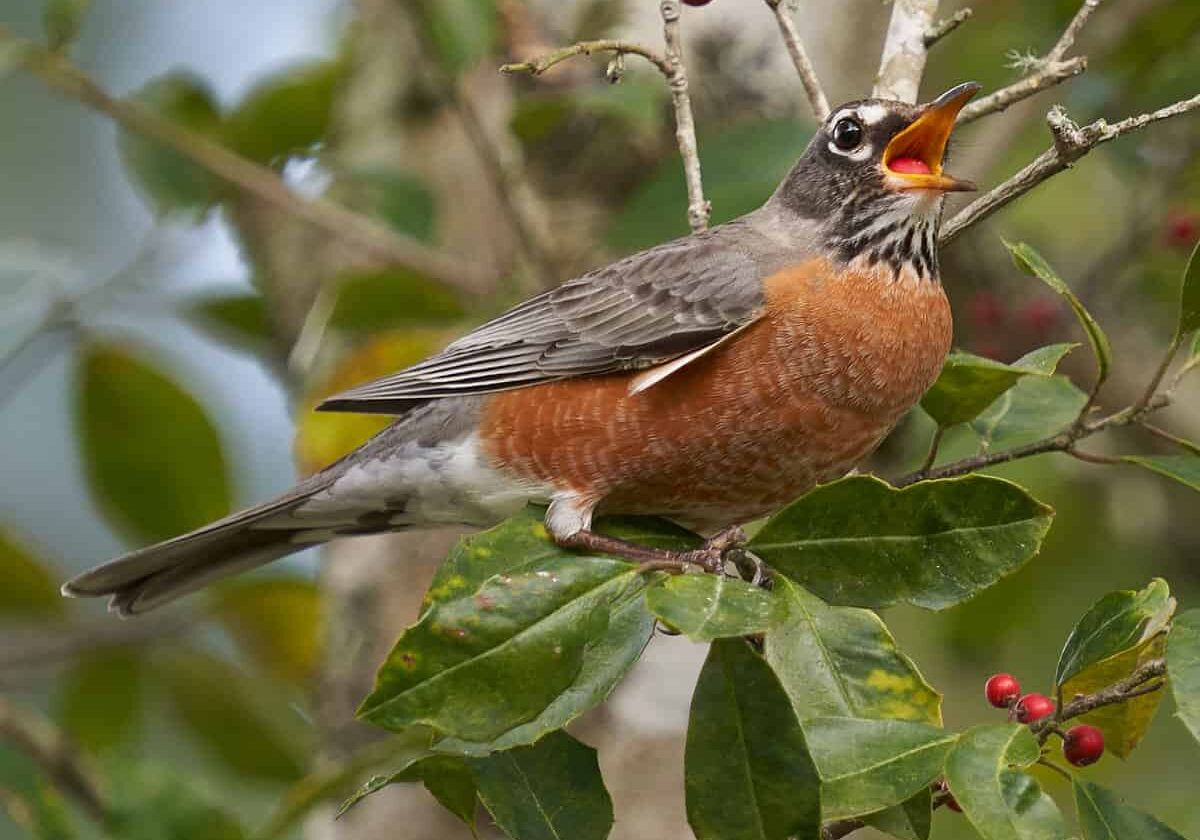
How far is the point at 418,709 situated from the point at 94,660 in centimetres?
300

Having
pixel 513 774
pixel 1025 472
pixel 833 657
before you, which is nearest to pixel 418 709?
pixel 513 774

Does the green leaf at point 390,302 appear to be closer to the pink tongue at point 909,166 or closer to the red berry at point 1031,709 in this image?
the pink tongue at point 909,166

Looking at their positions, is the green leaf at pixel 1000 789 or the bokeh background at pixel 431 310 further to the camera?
the bokeh background at pixel 431 310

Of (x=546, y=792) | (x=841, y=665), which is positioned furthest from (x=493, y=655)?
(x=841, y=665)

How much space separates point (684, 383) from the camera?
3.00m

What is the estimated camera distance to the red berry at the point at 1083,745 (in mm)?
2008

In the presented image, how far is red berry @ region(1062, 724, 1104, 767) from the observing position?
2008mm

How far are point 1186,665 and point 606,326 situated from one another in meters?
1.67

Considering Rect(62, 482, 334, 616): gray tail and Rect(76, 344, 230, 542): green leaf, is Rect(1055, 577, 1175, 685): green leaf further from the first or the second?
Rect(76, 344, 230, 542): green leaf

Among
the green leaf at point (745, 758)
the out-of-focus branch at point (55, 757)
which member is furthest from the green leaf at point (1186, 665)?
the out-of-focus branch at point (55, 757)

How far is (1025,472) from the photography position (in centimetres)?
400

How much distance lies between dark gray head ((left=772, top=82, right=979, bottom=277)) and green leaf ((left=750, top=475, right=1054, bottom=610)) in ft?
3.72

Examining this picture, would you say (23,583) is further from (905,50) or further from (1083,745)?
(1083,745)

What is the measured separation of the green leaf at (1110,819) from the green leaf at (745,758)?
1.09 ft
